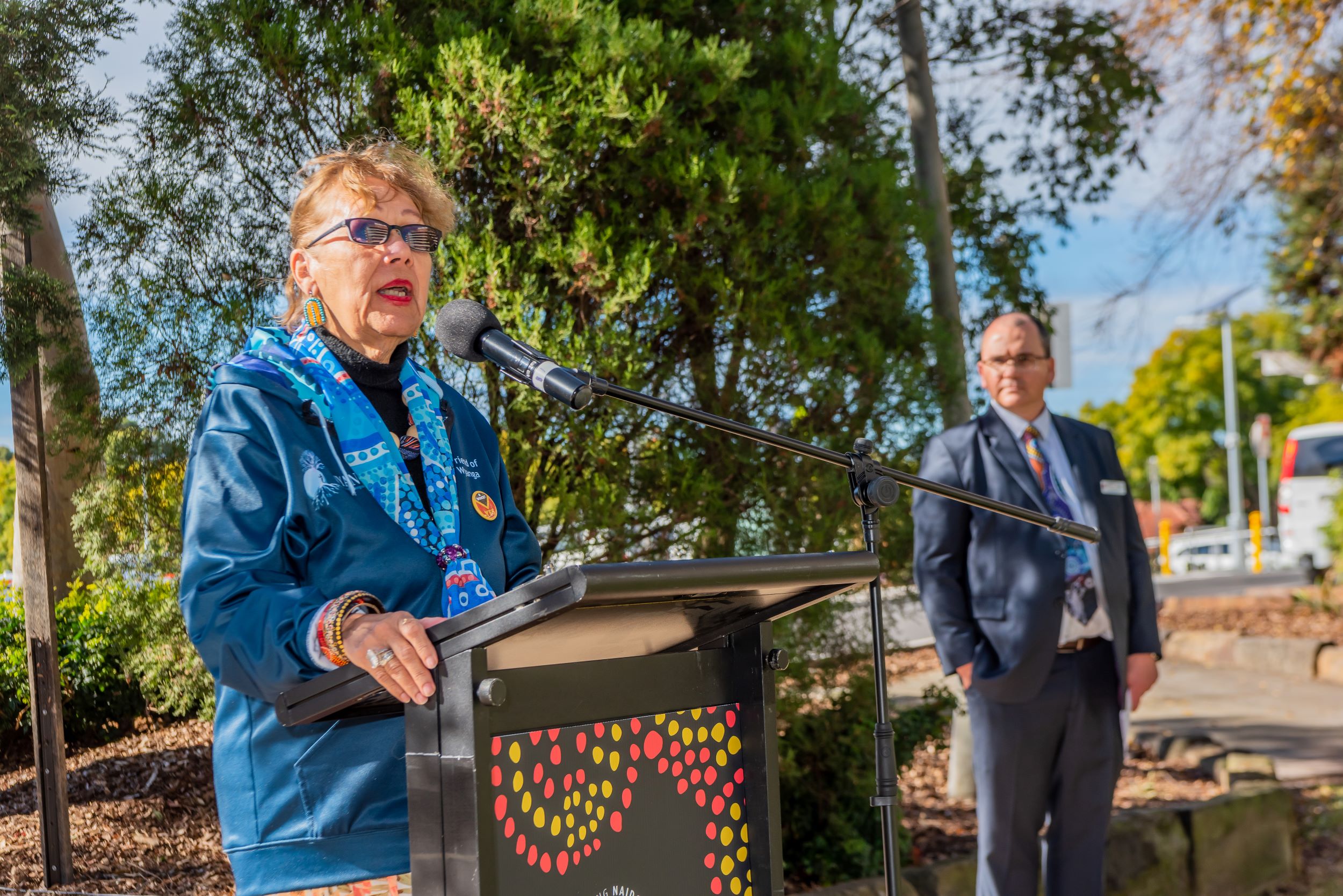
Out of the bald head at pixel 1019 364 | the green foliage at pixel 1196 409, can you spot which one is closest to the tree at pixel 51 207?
the bald head at pixel 1019 364

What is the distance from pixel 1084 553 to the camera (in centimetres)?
396

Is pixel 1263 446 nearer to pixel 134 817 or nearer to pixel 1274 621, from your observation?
pixel 1274 621

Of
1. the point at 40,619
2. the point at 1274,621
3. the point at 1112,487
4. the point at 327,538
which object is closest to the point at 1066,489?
the point at 1112,487

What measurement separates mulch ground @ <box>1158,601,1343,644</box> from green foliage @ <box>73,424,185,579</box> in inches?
430

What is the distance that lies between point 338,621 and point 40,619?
205 centimetres

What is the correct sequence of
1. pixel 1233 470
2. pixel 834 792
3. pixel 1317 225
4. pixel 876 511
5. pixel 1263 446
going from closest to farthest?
1. pixel 876 511
2. pixel 834 792
3. pixel 1317 225
4. pixel 1263 446
5. pixel 1233 470

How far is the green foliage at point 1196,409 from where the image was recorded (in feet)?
167

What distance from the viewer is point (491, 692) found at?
1.36 metres

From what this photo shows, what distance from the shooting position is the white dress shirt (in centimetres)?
390

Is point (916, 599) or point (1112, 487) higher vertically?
point (1112, 487)

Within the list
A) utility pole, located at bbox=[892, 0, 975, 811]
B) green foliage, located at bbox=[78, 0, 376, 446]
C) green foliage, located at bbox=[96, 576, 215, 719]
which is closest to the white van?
utility pole, located at bbox=[892, 0, 975, 811]

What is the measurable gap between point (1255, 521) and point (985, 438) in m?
34.3

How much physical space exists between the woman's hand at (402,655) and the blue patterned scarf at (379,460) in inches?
17.5

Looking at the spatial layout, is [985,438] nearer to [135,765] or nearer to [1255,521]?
[135,765]
